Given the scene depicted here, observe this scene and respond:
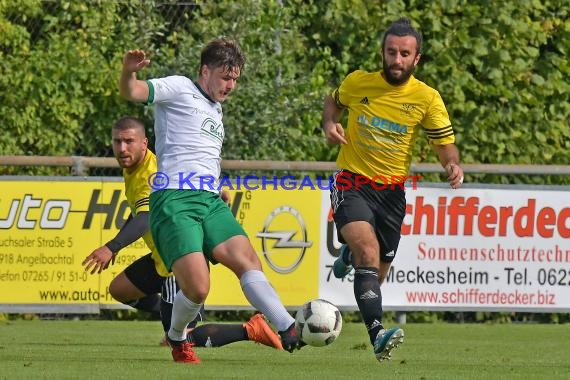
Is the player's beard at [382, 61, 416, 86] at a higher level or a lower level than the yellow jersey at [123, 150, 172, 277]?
higher

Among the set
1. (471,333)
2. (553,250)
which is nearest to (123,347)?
(471,333)

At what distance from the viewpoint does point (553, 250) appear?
13945 mm

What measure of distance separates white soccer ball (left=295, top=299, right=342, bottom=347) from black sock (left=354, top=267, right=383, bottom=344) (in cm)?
37

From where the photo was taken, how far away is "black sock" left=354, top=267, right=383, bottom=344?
344 inches

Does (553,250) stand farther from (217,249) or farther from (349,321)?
(217,249)

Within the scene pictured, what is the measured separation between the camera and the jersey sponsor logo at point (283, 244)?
13.7 m

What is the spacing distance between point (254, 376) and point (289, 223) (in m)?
5.47

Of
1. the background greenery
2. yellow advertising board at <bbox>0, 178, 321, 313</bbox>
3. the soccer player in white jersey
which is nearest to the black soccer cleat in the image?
the soccer player in white jersey

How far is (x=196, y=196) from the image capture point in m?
8.47

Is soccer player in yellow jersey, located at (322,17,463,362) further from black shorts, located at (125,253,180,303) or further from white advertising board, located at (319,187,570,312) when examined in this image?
white advertising board, located at (319,187,570,312)

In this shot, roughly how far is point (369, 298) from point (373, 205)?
0.81m

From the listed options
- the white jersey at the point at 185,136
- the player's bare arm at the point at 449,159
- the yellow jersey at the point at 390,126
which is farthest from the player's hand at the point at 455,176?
the white jersey at the point at 185,136

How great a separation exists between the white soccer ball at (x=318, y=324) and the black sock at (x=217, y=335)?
0.99 metres

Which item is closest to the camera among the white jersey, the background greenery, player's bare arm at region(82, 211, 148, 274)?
the white jersey
